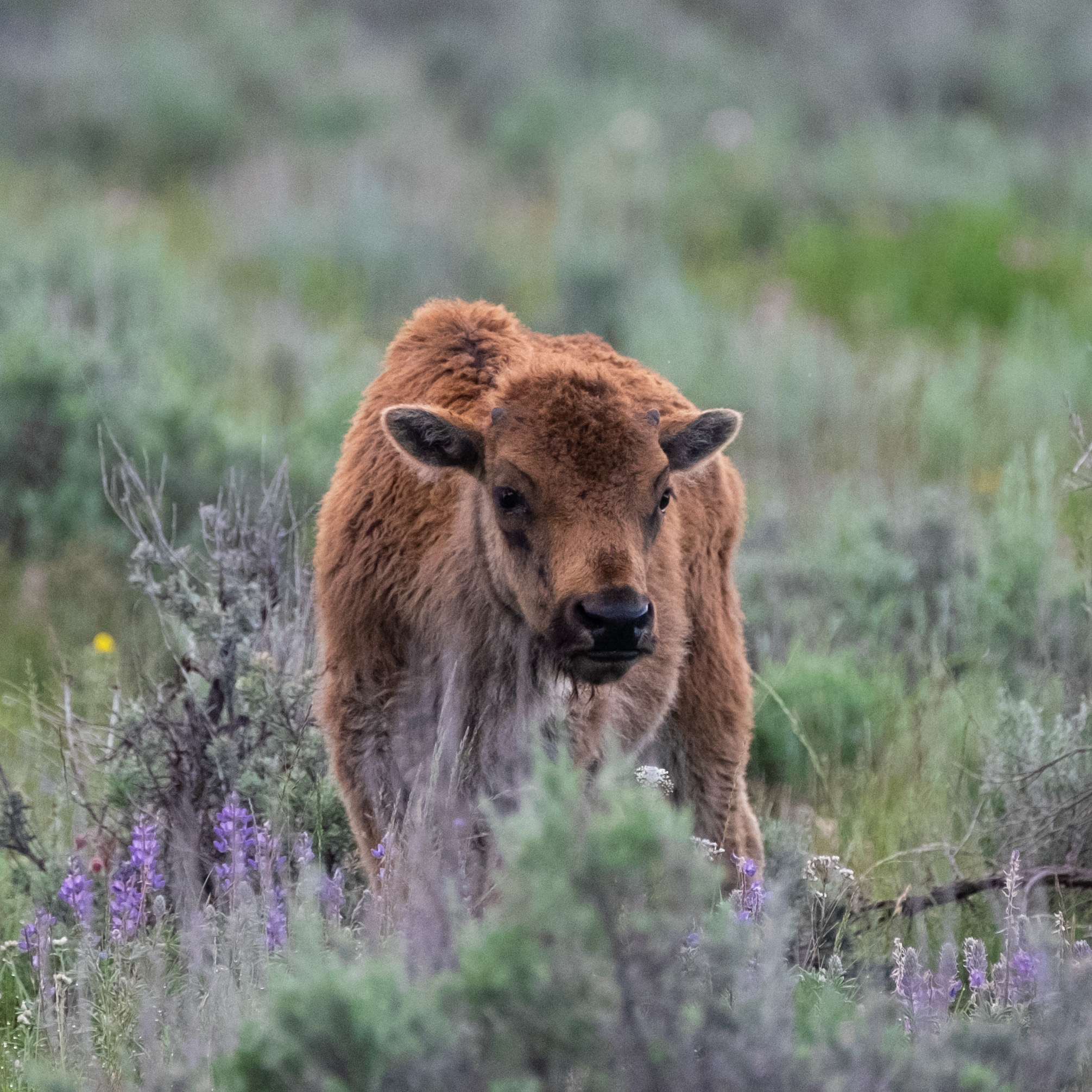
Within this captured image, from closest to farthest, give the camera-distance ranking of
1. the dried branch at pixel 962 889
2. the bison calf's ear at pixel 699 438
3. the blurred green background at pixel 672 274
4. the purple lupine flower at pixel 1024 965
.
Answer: the purple lupine flower at pixel 1024 965, the dried branch at pixel 962 889, the bison calf's ear at pixel 699 438, the blurred green background at pixel 672 274

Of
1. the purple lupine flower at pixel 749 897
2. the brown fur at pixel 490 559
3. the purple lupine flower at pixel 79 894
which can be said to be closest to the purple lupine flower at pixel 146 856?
the purple lupine flower at pixel 79 894

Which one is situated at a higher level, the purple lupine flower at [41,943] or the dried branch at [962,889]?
the dried branch at [962,889]

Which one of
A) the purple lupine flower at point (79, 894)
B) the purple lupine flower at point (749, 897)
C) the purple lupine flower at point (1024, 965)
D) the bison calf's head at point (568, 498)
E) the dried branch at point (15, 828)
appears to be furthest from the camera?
the dried branch at point (15, 828)

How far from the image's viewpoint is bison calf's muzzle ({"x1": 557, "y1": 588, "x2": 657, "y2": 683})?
12.1 ft

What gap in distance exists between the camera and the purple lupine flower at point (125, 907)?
3.68 meters

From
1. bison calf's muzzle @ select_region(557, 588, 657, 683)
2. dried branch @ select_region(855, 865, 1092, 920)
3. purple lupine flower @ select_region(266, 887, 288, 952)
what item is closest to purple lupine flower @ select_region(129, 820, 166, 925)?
purple lupine flower @ select_region(266, 887, 288, 952)

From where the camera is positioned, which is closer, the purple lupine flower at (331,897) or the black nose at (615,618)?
the purple lupine flower at (331,897)

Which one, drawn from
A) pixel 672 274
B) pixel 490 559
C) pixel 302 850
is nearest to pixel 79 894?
pixel 302 850

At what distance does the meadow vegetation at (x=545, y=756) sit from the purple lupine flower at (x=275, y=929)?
0.05ft

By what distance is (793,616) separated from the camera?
7.11 m

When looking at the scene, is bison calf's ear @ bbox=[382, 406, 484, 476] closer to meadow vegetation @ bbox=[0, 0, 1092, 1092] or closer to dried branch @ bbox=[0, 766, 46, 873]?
meadow vegetation @ bbox=[0, 0, 1092, 1092]

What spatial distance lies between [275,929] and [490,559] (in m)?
1.26

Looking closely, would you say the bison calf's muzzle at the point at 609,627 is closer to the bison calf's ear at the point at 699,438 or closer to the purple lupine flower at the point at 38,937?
the bison calf's ear at the point at 699,438

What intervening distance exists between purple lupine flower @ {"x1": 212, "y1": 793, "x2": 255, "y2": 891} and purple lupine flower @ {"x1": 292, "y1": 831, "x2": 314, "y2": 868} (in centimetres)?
12
